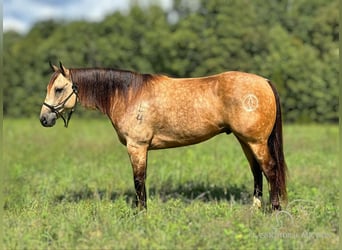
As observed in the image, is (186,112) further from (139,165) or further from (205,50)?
(205,50)

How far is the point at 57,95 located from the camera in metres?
5.30

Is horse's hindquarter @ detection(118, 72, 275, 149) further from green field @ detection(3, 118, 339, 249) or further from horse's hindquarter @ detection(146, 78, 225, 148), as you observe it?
green field @ detection(3, 118, 339, 249)

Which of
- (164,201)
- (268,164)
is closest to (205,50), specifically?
(164,201)

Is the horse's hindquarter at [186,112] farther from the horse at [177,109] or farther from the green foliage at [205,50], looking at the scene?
the green foliage at [205,50]

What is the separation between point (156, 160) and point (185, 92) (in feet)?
14.4

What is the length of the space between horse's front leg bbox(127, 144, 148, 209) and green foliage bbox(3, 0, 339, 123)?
76.8 feet

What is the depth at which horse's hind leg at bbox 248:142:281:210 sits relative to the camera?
500 centimetres

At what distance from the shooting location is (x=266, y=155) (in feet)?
16.5

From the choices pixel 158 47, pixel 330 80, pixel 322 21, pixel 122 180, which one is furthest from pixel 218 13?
pixel 122 180

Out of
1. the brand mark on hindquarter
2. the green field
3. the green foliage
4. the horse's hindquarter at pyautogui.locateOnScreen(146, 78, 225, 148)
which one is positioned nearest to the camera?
the green field

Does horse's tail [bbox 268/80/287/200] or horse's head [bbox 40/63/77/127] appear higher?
horse's head [bbox 40/63/77/127]

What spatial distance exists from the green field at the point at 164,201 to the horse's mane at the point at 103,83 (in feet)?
4.57

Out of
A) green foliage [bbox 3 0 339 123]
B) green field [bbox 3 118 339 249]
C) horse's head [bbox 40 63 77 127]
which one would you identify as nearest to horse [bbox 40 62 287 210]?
horse's head [bbox 40 63 77 127]

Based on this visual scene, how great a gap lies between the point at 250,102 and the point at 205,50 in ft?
85.9
